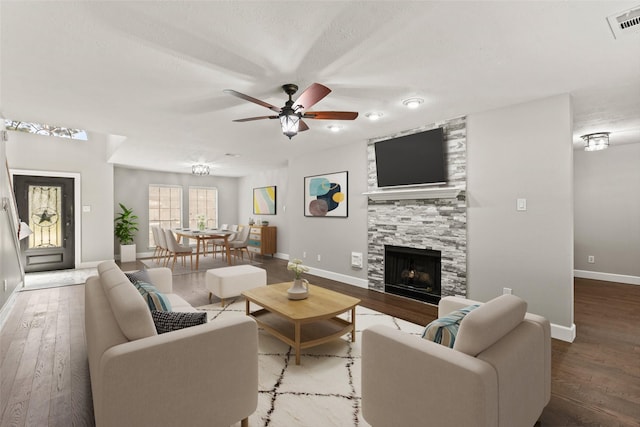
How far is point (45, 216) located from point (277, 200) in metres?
4.87

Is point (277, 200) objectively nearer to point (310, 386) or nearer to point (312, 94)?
point (312, 94)

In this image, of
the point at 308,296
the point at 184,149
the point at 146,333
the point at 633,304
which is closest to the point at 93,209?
the point at 184,149

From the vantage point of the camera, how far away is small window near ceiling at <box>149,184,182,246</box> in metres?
8.25

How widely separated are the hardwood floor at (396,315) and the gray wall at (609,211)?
977 millimetres

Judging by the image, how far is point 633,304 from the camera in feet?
13.2

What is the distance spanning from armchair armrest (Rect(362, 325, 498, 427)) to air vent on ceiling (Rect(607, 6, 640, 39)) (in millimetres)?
2202

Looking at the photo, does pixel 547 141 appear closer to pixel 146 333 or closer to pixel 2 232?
pixel 146 333

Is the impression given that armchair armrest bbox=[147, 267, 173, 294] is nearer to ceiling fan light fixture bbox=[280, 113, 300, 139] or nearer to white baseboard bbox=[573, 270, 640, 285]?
ceiling fan light fixture bbox=[280, 113, 300, 139]

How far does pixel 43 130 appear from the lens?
5992mm

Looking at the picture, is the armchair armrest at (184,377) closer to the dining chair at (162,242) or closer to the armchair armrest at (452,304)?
the armchair armrest at (452,304)

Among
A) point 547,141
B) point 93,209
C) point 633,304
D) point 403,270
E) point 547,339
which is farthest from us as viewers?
point 93,209

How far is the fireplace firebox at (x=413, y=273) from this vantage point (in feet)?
13.3

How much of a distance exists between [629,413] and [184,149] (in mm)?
6205

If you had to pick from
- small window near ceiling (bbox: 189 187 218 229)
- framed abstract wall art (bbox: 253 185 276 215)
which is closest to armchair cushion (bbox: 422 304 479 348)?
framed abstract wall art (bbox: 253 185 276 215)
